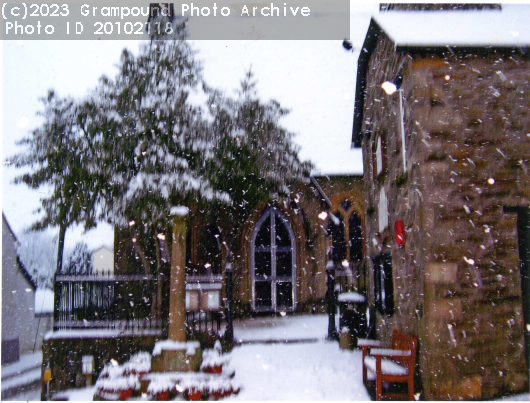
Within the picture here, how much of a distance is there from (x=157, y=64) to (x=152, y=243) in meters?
6.67

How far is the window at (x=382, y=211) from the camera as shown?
28.0 ft

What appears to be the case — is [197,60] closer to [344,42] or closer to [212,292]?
[344,42]

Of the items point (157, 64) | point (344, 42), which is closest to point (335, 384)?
point (157, 64)

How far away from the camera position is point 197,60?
8.12 meters

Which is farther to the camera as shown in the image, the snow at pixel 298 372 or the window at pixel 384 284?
the window at pixel 384 284

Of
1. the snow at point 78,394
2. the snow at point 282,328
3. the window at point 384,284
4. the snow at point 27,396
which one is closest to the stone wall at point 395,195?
the window at point 384,284

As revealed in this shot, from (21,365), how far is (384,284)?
12277 mm

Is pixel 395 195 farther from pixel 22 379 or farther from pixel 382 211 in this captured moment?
pixel 22 379

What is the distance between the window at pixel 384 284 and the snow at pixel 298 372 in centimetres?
101

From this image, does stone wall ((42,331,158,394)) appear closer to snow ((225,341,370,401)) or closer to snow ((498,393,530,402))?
snow ((225,341,370,401))

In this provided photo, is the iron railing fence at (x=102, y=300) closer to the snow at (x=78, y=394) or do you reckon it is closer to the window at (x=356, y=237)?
the snow at (x=78, y=394)

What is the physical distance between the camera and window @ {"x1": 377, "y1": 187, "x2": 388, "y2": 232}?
28.0 feet

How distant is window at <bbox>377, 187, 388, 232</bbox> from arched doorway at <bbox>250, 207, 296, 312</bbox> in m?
5.29

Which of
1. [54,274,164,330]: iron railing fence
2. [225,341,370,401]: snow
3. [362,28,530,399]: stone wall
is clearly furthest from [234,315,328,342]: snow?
[362,28,530,399]: stone wall
